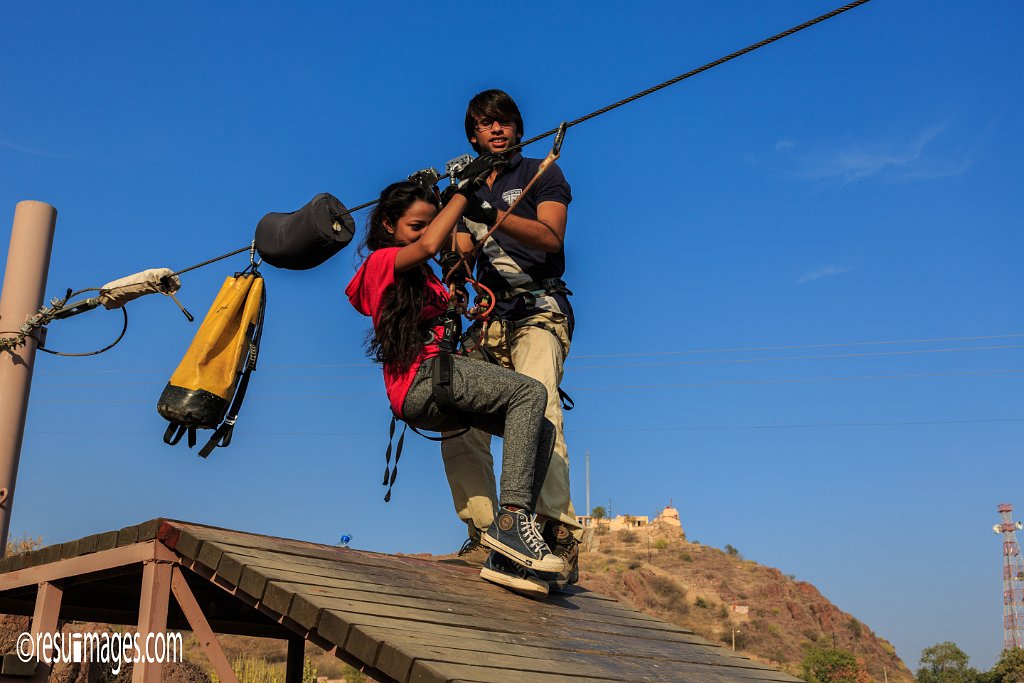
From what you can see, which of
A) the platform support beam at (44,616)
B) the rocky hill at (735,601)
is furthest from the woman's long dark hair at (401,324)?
the rocky hill at (735,601)

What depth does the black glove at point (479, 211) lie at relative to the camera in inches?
228

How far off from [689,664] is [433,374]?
2173mm

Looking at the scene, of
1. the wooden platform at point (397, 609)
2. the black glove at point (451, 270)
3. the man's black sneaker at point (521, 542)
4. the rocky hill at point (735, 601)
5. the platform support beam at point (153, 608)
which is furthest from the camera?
the rocky hill at point (735, 601)

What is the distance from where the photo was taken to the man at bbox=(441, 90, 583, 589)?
6426 mm

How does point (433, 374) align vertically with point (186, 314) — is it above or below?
below

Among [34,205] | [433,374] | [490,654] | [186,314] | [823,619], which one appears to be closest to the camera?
[490,654]

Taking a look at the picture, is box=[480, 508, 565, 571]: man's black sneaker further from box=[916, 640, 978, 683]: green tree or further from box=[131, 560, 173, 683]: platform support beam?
box=[916, 640, 978, 683]: green tree

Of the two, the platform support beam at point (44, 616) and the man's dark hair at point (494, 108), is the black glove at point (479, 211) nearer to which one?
the man's dark hair at point (494, 108)

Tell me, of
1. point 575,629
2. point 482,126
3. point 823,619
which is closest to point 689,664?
point 575,629

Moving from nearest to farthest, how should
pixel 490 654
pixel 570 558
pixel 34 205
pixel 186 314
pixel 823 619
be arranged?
pixel 490 654
pixel 570 558
pixel 186 314
pixel 34 205
pixel 823 619

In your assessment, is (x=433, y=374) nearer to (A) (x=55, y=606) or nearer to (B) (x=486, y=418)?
(B) (x=486, y=418)

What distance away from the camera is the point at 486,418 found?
5906mm

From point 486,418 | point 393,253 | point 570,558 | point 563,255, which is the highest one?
point 563,255

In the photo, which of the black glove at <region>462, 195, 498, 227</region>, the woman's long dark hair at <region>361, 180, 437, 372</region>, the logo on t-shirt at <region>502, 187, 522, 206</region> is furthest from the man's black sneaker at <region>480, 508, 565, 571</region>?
the logo on t-shirt at <region>502, 187, 522, 206</region>
